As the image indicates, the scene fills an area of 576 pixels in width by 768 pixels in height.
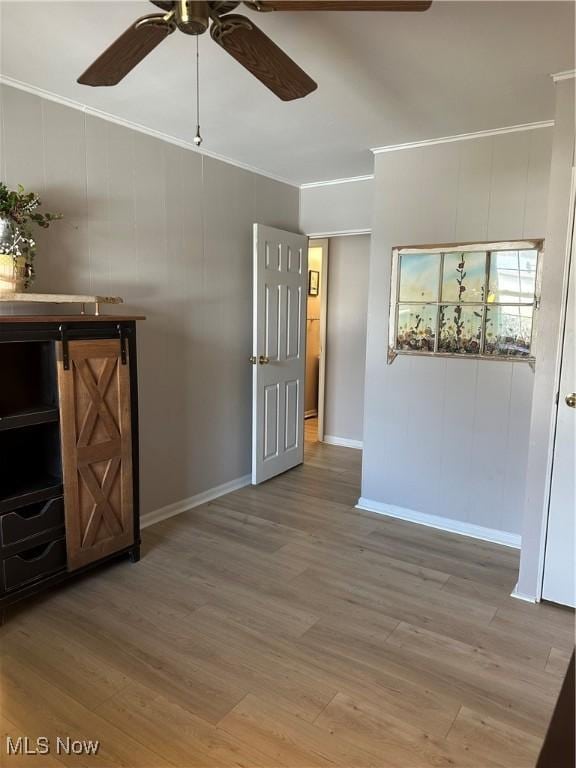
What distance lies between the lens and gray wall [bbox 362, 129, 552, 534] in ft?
10.1

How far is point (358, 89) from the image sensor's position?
2.50 metres

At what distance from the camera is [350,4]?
1.36 m

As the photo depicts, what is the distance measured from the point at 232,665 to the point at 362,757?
0.63 metres

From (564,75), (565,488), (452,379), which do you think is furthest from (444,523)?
(564,75)

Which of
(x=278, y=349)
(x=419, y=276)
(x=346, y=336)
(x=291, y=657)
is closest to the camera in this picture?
(x=291, y=657)

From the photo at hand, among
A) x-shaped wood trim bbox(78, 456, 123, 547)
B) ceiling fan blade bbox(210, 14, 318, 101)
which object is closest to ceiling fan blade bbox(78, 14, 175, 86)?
ceiling fan blade bbox(210, 14, 318, 101)

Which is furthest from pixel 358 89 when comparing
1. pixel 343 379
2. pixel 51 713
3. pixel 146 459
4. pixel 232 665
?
pixel 343 379

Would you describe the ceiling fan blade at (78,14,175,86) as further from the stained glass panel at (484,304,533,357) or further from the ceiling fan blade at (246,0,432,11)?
the stained glass panel at (484,304,533,357)

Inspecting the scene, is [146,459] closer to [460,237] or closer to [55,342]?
[55,342]

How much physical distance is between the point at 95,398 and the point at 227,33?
67.0 inches

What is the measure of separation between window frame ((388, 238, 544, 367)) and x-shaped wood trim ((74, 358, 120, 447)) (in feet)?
6.12

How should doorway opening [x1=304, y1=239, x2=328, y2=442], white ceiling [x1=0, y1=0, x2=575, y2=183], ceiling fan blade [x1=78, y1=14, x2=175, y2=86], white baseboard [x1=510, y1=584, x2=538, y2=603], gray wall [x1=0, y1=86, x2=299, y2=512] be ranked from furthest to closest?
doorway opening [x1=304, y1=239, x2=328, y2=442] < gray wall [x1=0, y1=86, x2=299, y2=512] < white baseboard [x1=510, y1=584, x2=538, y2=603] < white ceiling [x1=0, y1=0, x2=575, y2=183] < ceiling fan blade [x1=78, y1=14, x2=175, y2=86]

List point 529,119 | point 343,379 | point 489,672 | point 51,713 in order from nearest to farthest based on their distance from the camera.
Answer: point 51,713
point 489,672
point 529,119
point 343,379

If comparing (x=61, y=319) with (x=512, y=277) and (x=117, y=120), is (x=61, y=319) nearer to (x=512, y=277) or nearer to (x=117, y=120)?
(x=117, y=120)
